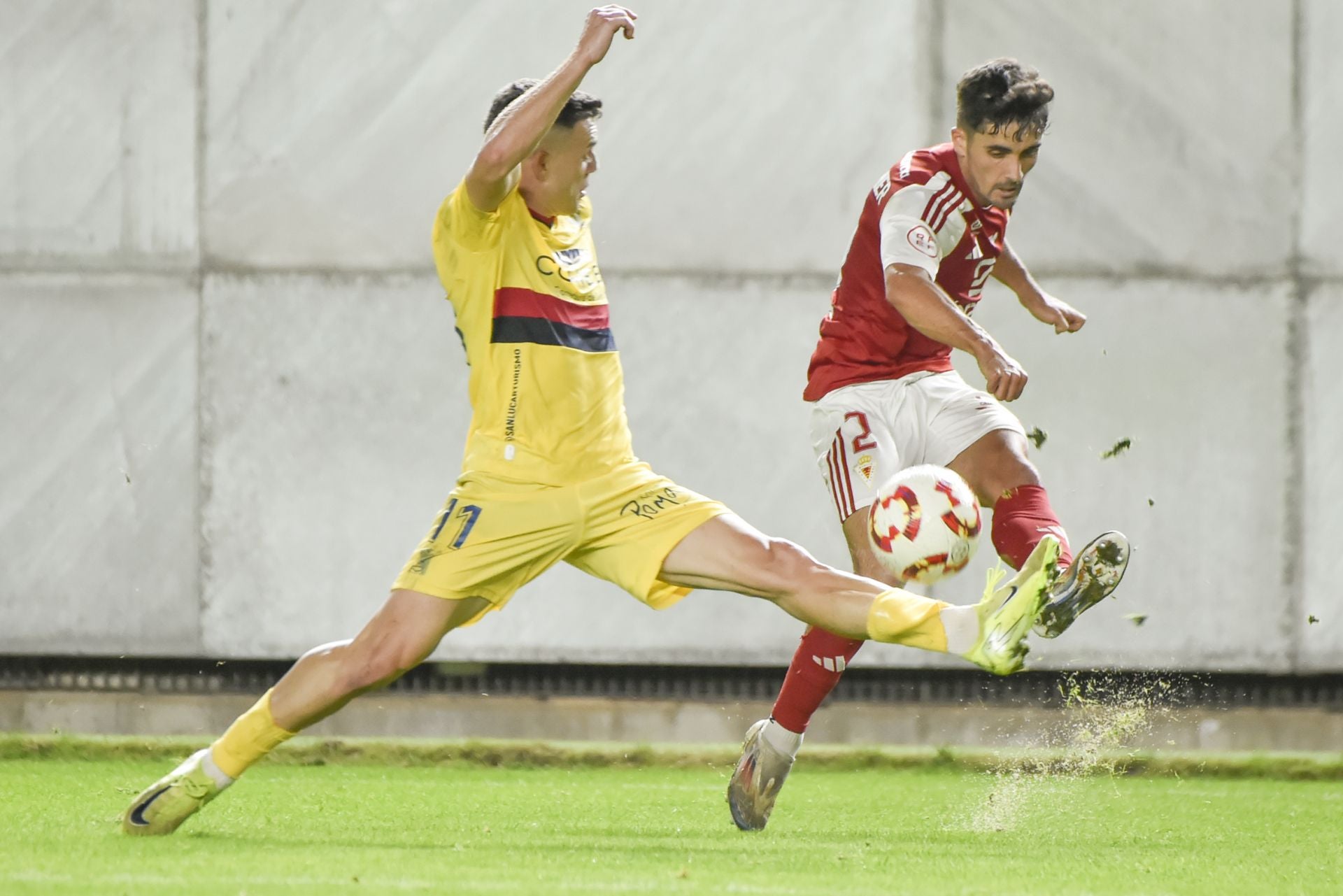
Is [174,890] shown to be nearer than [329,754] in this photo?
Yes

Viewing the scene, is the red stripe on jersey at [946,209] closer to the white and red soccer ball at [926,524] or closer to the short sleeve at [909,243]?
the short sleeve at [909,243]

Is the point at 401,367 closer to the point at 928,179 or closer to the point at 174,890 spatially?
the point at 928,179

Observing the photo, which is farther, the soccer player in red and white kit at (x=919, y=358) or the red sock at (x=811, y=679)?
the red sock at (x=811, y=679)

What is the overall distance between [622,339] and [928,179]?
255cm

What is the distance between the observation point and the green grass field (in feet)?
11.2

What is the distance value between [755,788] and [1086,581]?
3.64 ft

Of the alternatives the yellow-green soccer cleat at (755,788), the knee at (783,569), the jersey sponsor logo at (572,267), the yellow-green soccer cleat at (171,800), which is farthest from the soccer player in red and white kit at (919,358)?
the yellow-green soccer cleat at (171,800)

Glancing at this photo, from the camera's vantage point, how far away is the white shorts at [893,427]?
455 cm

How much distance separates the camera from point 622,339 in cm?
689

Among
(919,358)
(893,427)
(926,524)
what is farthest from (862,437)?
(926,524)

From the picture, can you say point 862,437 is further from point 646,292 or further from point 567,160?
point 646,292

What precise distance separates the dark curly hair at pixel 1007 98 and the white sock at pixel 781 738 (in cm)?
173

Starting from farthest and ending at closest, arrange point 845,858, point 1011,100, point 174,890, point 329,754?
point 329,754
point 1011,100
point 845,858
point 174,890

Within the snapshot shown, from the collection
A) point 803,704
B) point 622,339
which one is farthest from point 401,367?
point 803,704
